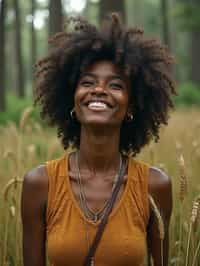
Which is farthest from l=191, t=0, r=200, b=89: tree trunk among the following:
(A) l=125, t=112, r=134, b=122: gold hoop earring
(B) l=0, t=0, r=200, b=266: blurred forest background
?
(A) l=125, t=112, r=134, b=122: gold hoop earring

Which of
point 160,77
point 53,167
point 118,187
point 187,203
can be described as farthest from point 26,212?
point 187,203

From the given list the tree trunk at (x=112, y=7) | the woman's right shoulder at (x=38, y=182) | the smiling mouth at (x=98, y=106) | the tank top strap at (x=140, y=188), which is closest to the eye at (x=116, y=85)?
the smiling mouth at (x=98, y=106)

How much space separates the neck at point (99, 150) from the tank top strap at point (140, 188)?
0.11m

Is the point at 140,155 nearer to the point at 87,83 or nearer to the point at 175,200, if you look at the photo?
the point at 175,200

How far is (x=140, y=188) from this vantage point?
2.74m

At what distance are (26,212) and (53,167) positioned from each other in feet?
0.80

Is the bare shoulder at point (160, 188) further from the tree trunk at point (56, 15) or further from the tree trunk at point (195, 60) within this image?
the tree trunk at point (195, 60)

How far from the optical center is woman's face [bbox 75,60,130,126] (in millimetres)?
2643

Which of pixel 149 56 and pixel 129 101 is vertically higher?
pixel 149 56

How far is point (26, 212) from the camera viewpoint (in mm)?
2795

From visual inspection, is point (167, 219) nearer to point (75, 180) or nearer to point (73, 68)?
point (75, 180)

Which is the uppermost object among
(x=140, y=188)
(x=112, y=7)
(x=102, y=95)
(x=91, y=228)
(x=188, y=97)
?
(x=112, y=7)

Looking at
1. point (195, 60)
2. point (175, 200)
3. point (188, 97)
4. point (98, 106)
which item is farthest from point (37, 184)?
point (195, 60)

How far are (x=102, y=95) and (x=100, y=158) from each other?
315 millimetres
